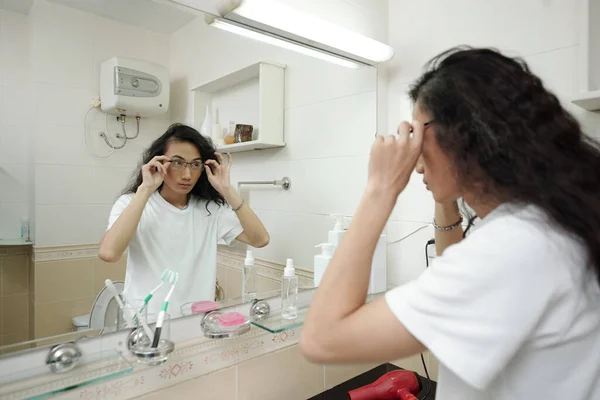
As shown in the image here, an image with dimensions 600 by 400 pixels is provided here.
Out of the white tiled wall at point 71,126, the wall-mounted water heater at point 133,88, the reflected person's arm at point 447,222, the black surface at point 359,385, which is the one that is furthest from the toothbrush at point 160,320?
the reflected person's arm at point 447,222

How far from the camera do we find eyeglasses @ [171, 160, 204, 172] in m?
0.97

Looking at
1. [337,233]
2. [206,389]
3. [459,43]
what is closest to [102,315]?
[206,389]

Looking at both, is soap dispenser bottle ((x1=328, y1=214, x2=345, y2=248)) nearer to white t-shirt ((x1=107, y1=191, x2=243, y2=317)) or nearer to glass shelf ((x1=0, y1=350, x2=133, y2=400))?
white t-shirt ((x1=107, y1=191, x2=243, y2=317))

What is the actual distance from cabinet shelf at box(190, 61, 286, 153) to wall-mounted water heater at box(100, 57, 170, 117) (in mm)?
117

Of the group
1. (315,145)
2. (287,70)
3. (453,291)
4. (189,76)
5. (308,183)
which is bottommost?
(453,291)

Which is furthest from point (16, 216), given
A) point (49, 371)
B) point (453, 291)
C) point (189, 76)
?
point (453, 291)

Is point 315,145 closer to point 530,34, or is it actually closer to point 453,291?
point 530,34

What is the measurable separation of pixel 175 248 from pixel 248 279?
25 cm

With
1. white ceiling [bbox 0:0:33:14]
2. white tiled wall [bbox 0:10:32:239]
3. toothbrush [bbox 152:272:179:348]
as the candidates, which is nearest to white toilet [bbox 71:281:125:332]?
toothbrush [bbox 152:272:179:348]

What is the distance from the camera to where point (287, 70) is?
4.18ft

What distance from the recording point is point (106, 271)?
87 centimetres

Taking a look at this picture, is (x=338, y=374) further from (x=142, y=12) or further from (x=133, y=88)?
(x=142, y=12)

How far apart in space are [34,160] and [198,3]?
0.54 m

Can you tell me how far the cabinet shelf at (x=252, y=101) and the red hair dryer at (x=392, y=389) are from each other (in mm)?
777
